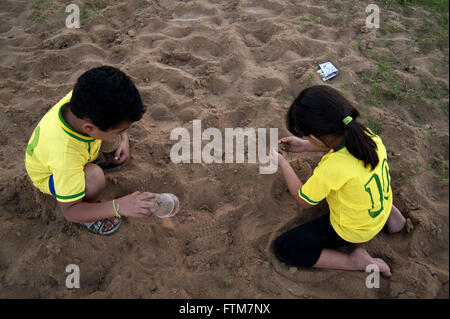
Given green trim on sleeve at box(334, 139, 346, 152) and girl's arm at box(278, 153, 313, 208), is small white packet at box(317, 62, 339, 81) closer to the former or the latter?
girl's arm at box(278, 153, 313, 208)

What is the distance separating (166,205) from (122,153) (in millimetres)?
529

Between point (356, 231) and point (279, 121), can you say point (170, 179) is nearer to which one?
point (279, 121)

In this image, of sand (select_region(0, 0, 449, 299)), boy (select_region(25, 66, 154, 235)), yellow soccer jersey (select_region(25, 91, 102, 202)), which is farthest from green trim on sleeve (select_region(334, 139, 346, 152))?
yellow soccer jersey (select_region(25, 91, 102, 202))

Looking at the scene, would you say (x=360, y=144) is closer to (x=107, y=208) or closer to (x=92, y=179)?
(x=107, y=208)

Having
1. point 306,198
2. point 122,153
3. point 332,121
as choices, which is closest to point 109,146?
point 122,153

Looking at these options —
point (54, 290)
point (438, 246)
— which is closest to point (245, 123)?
point (438, 246)

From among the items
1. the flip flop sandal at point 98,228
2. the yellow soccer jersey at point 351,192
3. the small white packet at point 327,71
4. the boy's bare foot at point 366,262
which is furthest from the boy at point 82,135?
the small white packet at point 327,71

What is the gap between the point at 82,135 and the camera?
1735 mm

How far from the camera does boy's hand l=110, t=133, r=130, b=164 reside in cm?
221

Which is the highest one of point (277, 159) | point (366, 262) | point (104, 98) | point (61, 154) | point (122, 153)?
point (104, 98)

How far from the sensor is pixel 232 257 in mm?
1902

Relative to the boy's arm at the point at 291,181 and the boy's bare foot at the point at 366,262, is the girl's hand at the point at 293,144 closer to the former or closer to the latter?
the boy's arm at the point at 291,181

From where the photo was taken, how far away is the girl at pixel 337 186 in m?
1.56

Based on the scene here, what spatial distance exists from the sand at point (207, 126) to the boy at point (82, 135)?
1.06ft
